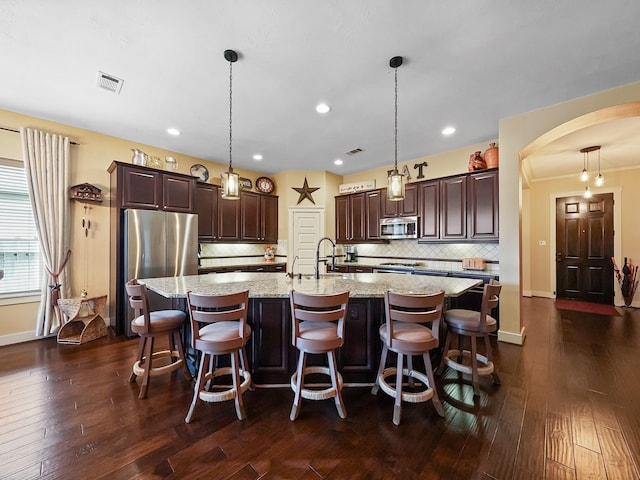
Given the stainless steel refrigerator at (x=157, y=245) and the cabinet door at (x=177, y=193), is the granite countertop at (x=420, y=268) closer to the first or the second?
the stainless steel refrigerator at (x=157, y=245)

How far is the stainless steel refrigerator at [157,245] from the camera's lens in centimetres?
379

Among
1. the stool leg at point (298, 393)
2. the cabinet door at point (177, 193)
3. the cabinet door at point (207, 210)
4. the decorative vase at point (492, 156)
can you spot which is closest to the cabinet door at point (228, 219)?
the cabinet door at point (207, 210)

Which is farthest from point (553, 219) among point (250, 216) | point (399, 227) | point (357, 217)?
point (250, 216)

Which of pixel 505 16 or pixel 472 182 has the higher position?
pixel 505 16

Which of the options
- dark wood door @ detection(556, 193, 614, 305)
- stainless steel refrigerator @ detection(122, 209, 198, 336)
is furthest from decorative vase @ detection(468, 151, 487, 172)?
stainless steel refrigerator @ detection(122, 209, 198, 336)

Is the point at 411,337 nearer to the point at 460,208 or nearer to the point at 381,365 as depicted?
the point at 381,365

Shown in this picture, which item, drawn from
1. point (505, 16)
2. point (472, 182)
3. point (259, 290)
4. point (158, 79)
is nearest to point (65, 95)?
point (158, 79)

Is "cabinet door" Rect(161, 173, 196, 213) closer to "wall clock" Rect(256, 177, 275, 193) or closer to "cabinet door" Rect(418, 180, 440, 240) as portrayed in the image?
"wall clock" Rect(256, 177, 275, 193)

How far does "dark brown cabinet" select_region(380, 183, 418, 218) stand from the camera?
4917 millimetres

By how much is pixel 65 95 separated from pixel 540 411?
5.53 m

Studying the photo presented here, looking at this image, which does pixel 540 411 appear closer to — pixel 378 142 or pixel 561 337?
pixel 561 337

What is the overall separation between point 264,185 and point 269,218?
0.79 metres

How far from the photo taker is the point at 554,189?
6.23 meters

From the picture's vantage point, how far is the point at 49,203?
11.7 ft
